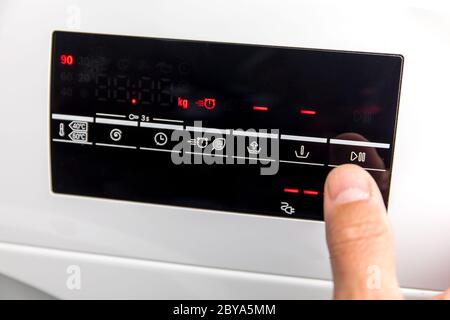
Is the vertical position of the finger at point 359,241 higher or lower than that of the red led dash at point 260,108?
lower

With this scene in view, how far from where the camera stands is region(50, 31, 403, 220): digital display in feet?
1.43

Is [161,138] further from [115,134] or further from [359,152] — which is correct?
[359,152]

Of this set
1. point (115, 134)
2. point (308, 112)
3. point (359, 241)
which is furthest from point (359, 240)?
point (115, 134)

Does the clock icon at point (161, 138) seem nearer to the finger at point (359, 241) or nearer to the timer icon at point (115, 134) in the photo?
the timer icon at point (115, 134)

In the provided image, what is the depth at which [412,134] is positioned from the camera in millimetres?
436

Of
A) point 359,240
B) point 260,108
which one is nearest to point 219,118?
point 260,108

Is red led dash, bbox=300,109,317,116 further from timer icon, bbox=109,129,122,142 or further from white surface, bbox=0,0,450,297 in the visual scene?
timer icon, bbox=109,129,122,142

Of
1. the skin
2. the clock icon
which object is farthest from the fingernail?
the clock icon

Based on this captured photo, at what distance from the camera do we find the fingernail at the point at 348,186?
0.39m

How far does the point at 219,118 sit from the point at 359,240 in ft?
0.50

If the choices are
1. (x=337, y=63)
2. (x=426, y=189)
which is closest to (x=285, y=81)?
(x=337, y=63)

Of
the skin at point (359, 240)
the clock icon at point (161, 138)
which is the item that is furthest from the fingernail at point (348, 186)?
the clock icon at point (161, 138)

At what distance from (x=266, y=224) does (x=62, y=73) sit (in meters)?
0.22

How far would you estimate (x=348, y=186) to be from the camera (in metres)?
0.40
